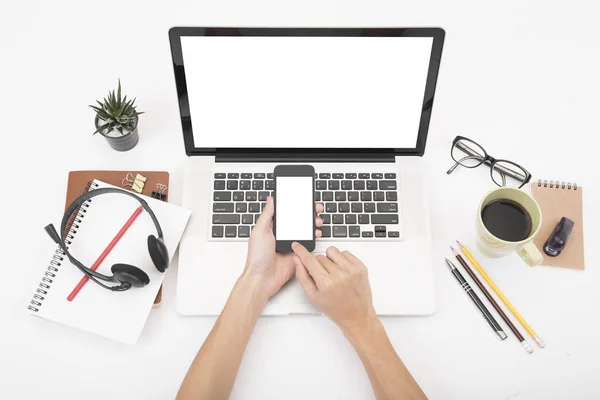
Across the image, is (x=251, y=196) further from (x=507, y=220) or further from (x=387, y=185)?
(x=507, y=220)

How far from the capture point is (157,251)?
0.91m

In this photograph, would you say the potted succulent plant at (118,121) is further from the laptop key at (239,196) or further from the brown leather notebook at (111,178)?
the laptop key at (239,196)

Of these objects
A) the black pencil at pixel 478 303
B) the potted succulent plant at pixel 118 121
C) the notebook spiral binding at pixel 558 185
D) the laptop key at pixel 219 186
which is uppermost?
the potted succulent plant at pixel 118 121

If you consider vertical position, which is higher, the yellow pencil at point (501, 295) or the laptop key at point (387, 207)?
the laptop key at point (387, 207)

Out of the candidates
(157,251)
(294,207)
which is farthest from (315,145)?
(157,251)

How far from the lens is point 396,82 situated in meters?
0.93

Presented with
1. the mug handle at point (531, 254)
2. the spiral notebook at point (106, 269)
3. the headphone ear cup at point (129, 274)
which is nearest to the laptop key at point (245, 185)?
the spiral notebook at point (106, 269)

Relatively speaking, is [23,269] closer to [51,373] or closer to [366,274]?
[51,373]

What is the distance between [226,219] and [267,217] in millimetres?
96

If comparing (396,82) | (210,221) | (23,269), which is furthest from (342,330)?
(23,269)

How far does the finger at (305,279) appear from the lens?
0.91 meters

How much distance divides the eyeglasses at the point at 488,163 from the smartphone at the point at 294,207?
0.31 metres

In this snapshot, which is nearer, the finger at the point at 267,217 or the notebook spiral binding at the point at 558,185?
the finger at the point at 267,217

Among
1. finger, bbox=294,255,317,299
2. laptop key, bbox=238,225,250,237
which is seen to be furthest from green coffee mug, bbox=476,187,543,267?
laptop key, bbox=238,225,250,237
